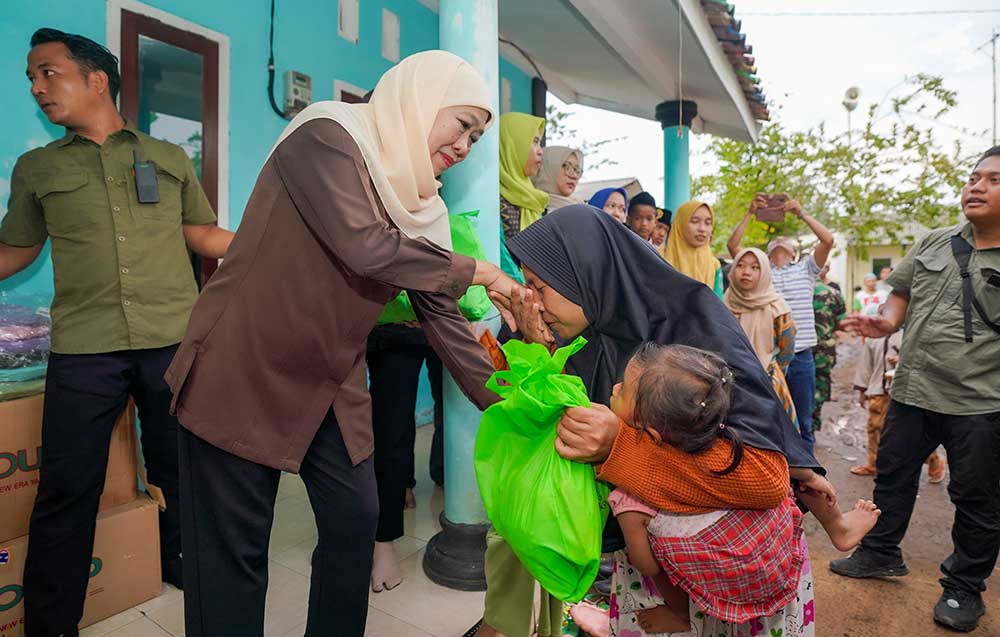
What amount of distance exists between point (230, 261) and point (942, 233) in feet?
9.96

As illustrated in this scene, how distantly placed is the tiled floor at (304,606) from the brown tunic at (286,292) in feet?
3.58

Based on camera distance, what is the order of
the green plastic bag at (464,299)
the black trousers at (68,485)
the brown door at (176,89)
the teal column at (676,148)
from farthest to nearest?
1. the teal column at (676,148)
2. the brown door at (176,89)
3. the green plastic bag at (464,299)
4. the black trousers at (68,485)

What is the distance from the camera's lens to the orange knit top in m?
1.29

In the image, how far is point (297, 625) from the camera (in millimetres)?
2146

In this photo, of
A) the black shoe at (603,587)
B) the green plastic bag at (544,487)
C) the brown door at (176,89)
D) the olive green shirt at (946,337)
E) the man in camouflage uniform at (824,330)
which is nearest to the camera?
the green plastic bag at (544,487)

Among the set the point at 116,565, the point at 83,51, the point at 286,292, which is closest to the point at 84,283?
the point at 83,51

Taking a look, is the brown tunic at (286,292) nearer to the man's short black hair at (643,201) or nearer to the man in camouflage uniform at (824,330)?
the man's short black hair at (643,201)

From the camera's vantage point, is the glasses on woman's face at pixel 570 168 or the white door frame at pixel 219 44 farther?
the glasses on woman's face at pixel 570 168

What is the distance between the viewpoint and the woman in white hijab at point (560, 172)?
3684mm

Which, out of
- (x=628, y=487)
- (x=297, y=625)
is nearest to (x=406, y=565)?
(x=297, y=625)

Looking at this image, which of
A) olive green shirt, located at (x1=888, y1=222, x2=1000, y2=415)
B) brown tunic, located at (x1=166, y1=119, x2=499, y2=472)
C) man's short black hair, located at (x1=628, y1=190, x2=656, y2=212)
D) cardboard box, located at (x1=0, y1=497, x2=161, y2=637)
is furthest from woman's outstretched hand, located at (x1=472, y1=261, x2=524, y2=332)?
man's short black hair, located at (x1=628, y1=190, x2=656, y2=212)

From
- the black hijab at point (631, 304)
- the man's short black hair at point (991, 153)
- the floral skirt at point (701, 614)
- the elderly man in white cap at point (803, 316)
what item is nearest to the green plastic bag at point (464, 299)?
the black hijab at point (631, 304)

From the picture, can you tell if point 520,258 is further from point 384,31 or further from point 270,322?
point 384,31

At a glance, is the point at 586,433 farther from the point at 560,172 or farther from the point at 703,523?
the point at 560,172
